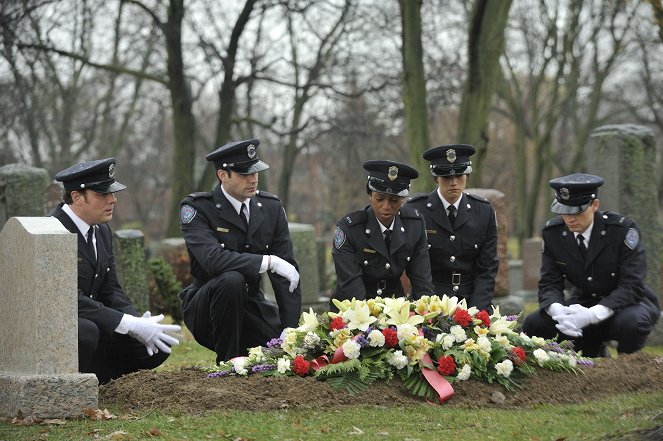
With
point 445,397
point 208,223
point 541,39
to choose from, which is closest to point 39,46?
point 208,223

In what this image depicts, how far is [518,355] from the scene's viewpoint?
732 cm

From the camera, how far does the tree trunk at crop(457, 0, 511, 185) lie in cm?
1588

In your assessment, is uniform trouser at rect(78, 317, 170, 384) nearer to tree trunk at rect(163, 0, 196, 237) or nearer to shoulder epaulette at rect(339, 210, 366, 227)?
shoulder epaulette at rect(339, 210, 366, 227)

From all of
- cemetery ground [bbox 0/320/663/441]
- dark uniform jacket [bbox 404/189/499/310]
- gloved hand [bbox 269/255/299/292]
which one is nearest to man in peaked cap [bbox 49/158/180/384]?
cemetery ground [bbox 0/320/663/441]

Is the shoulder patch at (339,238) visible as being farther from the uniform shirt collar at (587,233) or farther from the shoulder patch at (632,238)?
the shoulder patch at (632,238)

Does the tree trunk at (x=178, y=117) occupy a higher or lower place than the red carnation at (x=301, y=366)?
higher

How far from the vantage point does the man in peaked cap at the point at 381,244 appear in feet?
27.2

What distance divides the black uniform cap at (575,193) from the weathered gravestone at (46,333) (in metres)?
3.84

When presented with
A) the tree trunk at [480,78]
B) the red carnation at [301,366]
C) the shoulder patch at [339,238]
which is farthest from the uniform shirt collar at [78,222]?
the tree trunk at [480,78]

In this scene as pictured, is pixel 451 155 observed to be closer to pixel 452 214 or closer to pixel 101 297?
pixel 452 214

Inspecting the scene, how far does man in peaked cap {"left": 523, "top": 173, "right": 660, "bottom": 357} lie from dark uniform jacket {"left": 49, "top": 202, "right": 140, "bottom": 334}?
3.28m

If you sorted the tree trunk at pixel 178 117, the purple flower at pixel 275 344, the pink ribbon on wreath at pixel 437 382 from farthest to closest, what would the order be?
1. the tree trunk at pixel 178 117
2. the purple flower at pixel 275 344
3. the pink ribbon on wreath at pixel 437 382

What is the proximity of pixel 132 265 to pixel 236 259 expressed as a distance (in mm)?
5107

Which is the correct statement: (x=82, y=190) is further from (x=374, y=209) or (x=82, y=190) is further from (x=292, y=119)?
(x=292, y=119)
